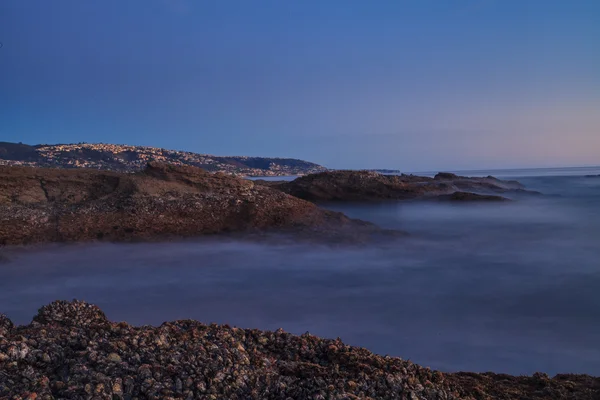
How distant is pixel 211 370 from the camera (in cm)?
285

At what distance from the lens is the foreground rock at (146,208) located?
427 inches

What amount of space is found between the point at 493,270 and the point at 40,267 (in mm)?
Result: 9809

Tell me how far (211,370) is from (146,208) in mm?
9475

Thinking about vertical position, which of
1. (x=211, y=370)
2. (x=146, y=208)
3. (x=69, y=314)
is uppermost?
(x=146, y=208)

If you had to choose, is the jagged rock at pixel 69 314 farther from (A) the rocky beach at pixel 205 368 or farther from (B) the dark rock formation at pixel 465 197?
(B) the dark rock formation at pixel 465 197

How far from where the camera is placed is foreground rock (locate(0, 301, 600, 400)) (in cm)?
263

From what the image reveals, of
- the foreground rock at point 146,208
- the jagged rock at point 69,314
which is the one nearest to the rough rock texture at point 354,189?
the foreground rock at point 146,208

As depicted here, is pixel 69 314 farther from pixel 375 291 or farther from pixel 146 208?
pixel 146 208

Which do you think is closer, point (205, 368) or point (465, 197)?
point (205, 368)

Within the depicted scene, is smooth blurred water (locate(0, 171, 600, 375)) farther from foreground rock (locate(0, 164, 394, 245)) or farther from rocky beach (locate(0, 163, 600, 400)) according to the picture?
rocky beach (locate(0, 163, 600, 400))

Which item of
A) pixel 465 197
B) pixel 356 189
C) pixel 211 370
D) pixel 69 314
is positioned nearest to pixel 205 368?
pixel 211 370

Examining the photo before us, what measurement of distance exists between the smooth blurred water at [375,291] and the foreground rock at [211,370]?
209cm

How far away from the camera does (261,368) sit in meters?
3.10

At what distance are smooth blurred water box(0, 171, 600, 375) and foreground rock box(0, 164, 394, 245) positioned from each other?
31.9 inches
